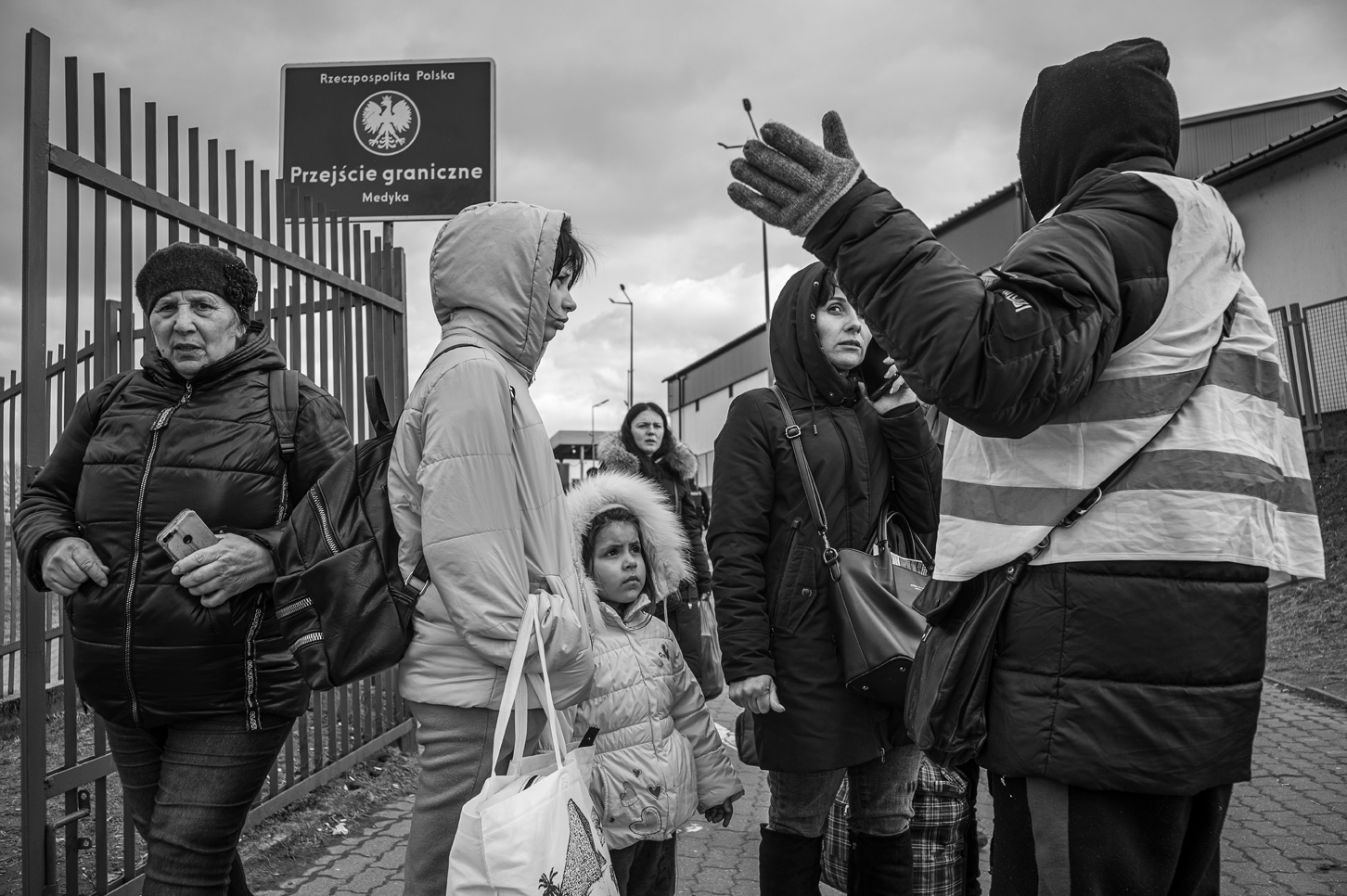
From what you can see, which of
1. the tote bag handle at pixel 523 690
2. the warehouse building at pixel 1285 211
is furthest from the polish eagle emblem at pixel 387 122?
the tote bag handle at pixel 523 690

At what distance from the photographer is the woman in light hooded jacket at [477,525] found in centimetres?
213

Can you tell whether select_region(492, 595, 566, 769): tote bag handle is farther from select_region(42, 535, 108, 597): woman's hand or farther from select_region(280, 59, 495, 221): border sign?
select_region(280, 59, 495, 221): border sign

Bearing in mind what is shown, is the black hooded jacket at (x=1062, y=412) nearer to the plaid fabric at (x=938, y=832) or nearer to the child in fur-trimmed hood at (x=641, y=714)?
the child in fur-trimmed hood at (x=641, y=714)

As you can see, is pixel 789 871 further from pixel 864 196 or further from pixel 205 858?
pixel 864 196

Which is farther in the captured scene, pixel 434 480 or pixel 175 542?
pixel 175 542

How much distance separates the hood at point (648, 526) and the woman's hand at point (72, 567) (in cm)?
142

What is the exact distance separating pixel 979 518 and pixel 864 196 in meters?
0.52

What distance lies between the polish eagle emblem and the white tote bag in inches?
185

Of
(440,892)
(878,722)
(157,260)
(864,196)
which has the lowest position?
(440,892)

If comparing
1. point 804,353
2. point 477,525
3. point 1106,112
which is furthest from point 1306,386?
point 477,525

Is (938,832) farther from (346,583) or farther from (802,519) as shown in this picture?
(346,583)

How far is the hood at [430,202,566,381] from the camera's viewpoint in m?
2.40

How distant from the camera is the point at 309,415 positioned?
9.33ft

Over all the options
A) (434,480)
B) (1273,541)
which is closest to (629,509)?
(434,480)
